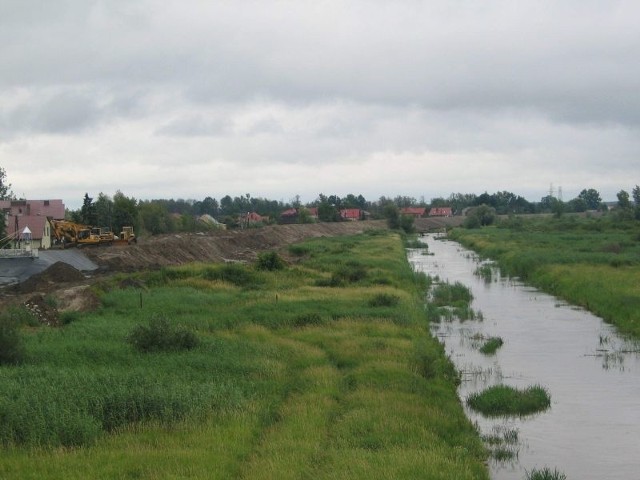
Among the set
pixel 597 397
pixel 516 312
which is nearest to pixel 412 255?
pixel 516 312

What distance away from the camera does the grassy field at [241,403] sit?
32.8 feet

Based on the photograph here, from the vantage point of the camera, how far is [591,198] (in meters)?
193

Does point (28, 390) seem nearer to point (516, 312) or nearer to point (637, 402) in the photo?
point (637, 402)

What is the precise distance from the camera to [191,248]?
167 ft

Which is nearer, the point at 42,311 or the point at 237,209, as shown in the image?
the point at 42,311

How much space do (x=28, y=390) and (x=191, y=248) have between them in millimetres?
38755

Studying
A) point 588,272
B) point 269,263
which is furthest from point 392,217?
point 588,272

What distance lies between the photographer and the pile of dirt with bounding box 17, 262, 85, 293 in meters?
31.1

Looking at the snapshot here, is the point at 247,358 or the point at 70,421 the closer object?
the point at 70,421

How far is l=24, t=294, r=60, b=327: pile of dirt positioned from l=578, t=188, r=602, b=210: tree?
181 metres

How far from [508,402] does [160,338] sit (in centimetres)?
739

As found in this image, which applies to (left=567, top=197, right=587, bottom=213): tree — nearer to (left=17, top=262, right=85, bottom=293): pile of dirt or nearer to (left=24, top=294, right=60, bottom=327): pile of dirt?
(left=17, top=262, right=85, bottom=293): pile of dirt

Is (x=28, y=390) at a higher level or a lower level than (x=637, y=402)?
higher

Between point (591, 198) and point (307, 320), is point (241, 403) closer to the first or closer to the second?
point (307, 320)
